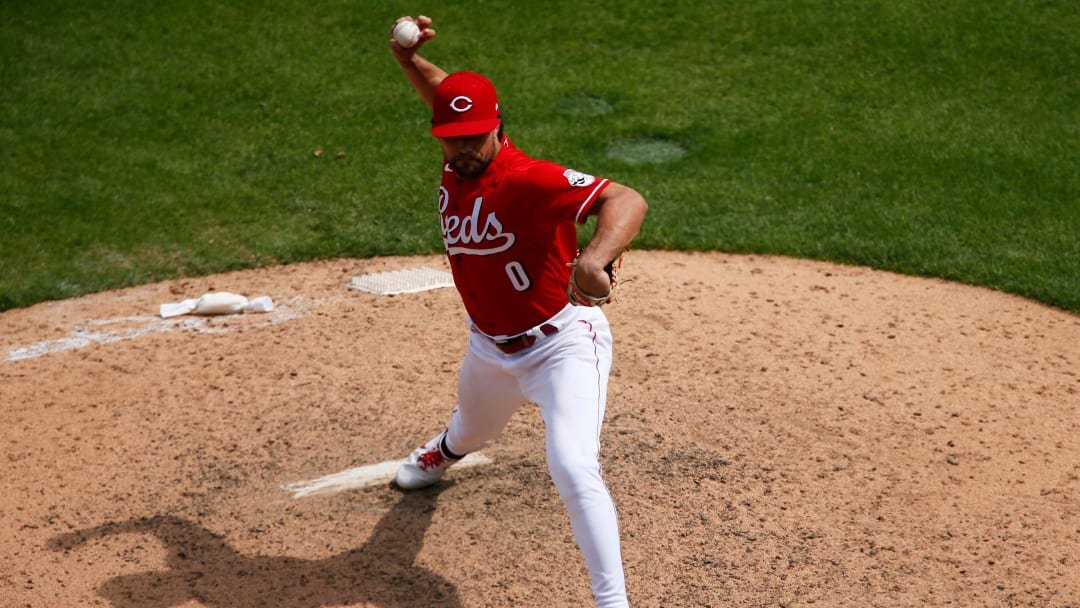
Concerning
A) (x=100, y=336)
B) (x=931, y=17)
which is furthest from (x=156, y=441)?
(x=931, y=17)

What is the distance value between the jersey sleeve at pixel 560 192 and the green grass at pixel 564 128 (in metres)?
4.08

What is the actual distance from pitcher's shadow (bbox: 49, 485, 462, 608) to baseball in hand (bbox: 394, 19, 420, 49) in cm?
211

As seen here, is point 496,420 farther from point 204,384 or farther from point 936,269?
point 936,269

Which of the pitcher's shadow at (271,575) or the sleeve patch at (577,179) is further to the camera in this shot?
the pitcher's shadow at (271,575)

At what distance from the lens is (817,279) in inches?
286

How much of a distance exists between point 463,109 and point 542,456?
203 centimetres

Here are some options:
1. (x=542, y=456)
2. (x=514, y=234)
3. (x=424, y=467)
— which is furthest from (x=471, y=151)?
(x=542, y=456)

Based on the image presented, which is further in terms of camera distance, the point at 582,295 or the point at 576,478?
the point at 576,478

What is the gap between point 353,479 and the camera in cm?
519

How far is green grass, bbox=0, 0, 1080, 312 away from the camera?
794cm

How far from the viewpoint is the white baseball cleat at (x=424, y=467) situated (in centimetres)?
496

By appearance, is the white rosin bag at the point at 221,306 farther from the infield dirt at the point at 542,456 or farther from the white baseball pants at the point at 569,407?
the white baseball pants at the point at 569,407

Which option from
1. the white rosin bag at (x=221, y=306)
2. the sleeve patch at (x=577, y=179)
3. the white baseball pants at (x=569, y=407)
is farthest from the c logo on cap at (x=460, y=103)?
the white rosin bag at (x=221, y=306)

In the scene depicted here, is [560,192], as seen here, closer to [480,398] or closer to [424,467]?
[480,398]
